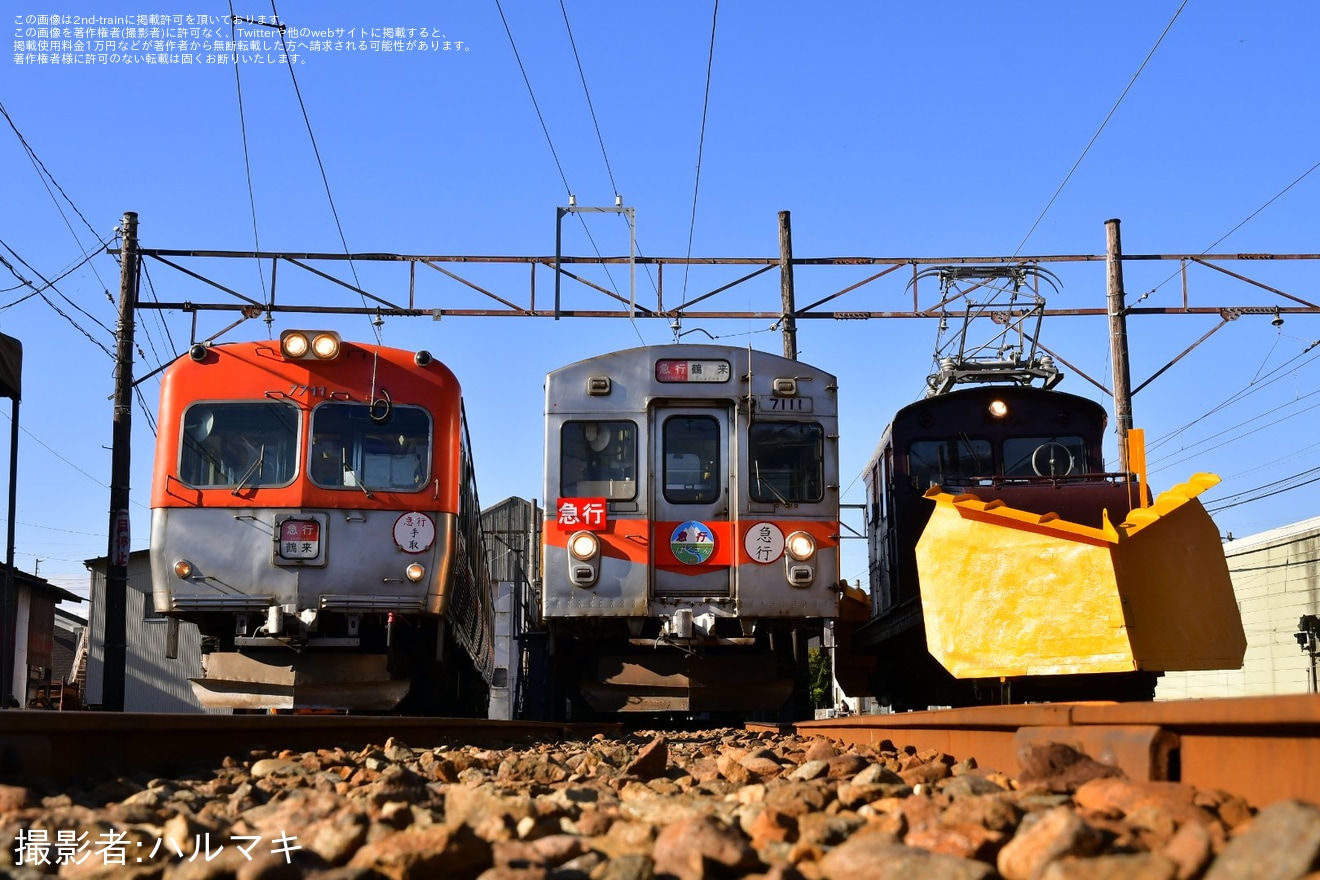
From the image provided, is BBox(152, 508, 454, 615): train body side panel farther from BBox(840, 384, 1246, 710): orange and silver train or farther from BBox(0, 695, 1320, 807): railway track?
BBox(840, 384, 1246, 710): orange and silver train

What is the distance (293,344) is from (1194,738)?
909cm

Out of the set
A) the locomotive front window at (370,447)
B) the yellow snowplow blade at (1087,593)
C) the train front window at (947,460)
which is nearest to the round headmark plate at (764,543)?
the train front window at (947,460)

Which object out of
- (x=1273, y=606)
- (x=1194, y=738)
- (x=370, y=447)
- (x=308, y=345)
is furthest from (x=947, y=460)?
(x=1273, y=606)

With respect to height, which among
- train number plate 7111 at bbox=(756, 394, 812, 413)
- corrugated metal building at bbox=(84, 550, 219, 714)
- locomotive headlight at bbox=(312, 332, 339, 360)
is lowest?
corrugated metal building at bbox=(84, 550, 219, 714)

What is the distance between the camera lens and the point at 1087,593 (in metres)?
8.32

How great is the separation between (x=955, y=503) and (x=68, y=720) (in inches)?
231

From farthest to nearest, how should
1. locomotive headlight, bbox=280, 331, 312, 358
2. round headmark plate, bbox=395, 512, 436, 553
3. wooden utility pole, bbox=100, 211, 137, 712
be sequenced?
wooden utility pole, bbox=100, 211, 137, 712 < locomotive headlight, bbox=280, 331, 312, 358 < round headmark plate, bbox=395, 512, 436, 553

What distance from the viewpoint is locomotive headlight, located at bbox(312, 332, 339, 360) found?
439 inches

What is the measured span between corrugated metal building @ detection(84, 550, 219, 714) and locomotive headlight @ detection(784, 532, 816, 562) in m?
22.9

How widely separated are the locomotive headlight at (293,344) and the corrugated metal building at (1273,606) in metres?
16.0

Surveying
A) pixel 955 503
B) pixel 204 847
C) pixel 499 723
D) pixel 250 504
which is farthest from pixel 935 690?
pixel 204 847

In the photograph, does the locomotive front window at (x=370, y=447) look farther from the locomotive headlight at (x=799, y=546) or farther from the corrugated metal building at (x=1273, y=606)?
the corrugated metal building at (x=1273, y=606)

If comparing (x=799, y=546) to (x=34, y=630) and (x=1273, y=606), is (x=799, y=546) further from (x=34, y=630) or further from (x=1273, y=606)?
(x=34, y=630)

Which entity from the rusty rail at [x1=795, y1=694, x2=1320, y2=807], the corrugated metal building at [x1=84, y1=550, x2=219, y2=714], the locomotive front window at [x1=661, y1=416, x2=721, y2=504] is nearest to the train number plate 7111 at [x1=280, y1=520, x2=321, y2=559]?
the locomotive front window at [x1=661, y1=416, x2=721, y2=504]
